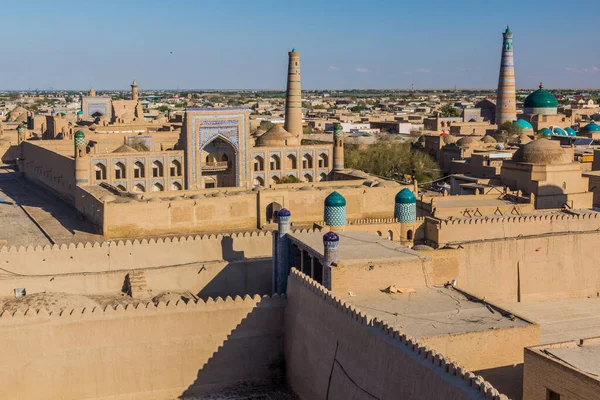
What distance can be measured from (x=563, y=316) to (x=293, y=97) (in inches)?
887

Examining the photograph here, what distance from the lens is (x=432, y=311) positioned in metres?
11.5

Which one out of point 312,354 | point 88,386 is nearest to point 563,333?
point 312,354

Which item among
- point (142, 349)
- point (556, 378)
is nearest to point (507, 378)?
point (556, 378)

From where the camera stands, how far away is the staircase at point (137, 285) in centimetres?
1428

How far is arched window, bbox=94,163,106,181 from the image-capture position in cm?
2638

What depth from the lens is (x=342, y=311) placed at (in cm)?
1106

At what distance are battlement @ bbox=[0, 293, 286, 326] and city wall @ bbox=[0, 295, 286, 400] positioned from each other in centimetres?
1

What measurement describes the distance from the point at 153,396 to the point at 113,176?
15.2 meters

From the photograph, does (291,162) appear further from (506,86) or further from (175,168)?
(506,86)

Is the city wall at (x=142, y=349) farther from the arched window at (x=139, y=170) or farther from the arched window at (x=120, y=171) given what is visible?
the arched window at (x=139, y=170)

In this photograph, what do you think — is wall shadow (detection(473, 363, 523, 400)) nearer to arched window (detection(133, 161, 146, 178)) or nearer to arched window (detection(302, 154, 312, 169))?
arched window (detection(133, 161, 146, 178))

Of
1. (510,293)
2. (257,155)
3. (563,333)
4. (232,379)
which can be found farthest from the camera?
(257,155)

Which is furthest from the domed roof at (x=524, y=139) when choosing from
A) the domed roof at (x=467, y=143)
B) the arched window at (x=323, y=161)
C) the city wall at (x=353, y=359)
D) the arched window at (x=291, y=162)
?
the city wall at (x=353, y=359)

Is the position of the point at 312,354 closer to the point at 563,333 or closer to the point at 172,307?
the point at 172,307
